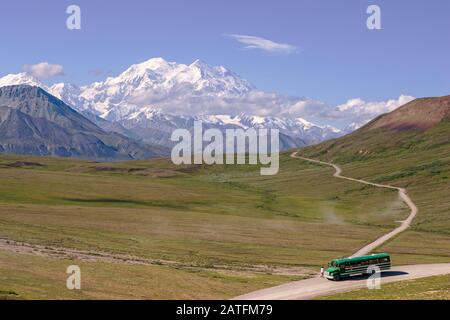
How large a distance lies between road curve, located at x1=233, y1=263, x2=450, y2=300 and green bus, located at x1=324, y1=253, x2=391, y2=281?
0.96 m

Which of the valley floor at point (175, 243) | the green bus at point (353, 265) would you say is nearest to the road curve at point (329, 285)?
the green bus at point (353, 265)

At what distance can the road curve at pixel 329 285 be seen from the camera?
219 ft

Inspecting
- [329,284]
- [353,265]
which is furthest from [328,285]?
[353,265]

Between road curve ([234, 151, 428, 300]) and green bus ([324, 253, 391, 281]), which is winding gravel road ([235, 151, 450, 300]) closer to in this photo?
road curve ([234, 151, 428, 300])

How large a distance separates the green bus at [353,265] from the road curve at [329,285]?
96 centimetres

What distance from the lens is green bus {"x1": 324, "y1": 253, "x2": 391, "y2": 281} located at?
76750mm

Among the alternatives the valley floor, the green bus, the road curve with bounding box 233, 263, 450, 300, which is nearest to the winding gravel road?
the road curve with bounding box 233, 263, 450, 300

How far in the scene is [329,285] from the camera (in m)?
74.1

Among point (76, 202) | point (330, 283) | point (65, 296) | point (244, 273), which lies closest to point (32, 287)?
point (65, 296)

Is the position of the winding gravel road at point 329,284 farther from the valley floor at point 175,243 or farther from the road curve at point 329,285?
the valley floor at point 175,243

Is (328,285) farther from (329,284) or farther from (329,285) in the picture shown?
(329,284)

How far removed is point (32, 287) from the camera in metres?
59.4

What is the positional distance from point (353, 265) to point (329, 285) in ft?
19.7

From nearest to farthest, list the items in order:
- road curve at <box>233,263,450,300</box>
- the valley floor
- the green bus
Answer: road curve at <box>233,263,450,300</box> < the valley floor < the green bus
